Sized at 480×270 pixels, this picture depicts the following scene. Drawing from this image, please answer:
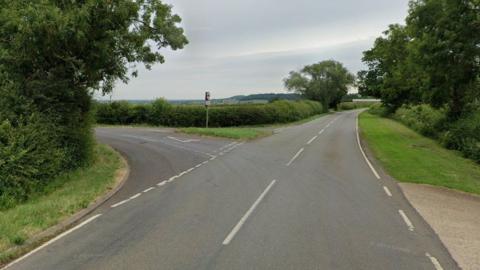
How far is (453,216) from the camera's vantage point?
9.05 m

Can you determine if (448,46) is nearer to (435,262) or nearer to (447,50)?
(447,50)

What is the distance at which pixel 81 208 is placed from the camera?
948 centimetres

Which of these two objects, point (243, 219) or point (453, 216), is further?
point (453, 216)

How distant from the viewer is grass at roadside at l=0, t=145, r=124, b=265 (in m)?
7.21

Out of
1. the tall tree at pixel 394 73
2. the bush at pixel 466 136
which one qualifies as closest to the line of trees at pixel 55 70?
the bush at pixel 466 136

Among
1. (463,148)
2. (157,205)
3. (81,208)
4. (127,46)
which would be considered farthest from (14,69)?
(463,148)

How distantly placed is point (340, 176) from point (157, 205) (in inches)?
275

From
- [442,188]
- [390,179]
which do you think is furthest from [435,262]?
[390,179]

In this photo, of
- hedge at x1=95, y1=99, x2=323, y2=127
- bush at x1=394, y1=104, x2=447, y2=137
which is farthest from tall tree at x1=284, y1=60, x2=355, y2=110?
bush at x1=394, y1=104, x2=447, y2=137

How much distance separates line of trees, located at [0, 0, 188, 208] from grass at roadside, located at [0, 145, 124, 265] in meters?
0.56

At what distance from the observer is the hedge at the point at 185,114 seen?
42094 millimetres

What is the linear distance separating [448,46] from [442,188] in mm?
14205

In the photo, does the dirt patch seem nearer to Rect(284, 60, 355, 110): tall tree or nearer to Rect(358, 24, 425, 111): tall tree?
Rect(358, 24, 425, 111): tall tree

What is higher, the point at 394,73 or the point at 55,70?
the point at 394,73
